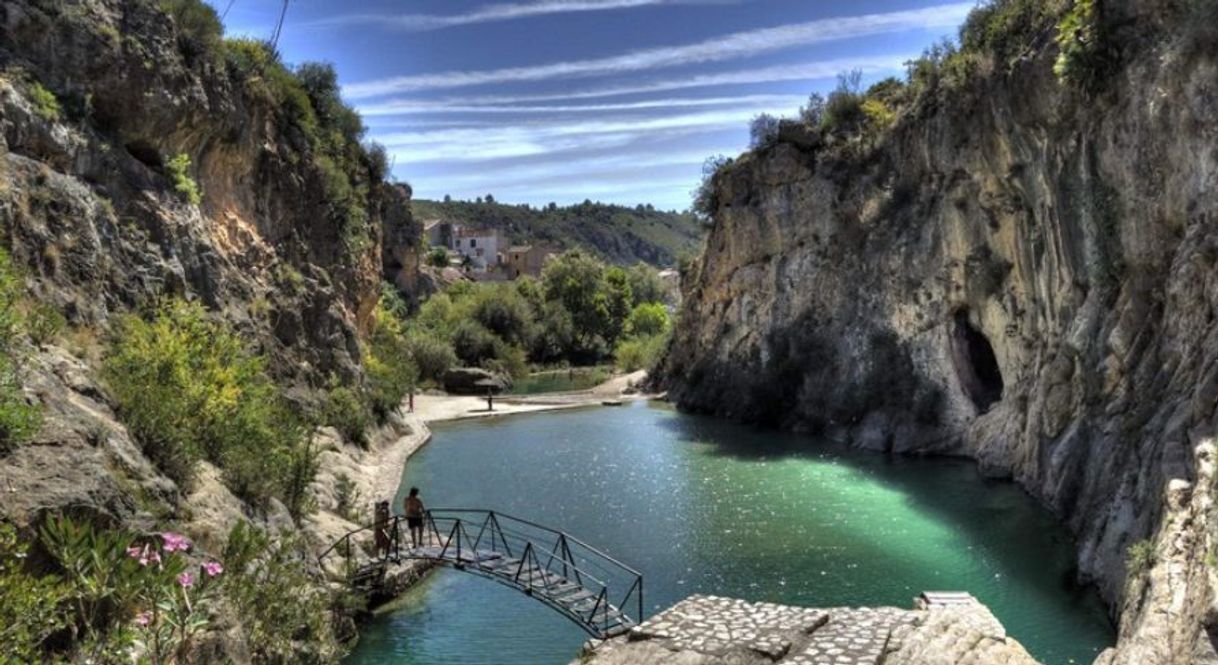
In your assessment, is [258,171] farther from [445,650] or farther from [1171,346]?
[1171,346]

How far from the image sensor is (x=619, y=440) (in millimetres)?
38562

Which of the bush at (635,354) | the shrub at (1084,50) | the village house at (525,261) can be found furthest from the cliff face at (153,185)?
the village house at (525,261)

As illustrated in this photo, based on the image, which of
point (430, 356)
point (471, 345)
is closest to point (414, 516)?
point (430, 356)

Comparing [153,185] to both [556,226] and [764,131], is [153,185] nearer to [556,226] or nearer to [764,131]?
[764,131]

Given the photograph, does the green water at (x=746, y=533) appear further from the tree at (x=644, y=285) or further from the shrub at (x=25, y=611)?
the tree at (x=644, y=285)

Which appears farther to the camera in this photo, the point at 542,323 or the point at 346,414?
the point at 542,323

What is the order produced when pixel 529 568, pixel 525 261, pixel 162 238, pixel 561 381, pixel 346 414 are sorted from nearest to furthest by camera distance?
pixel 529 568
pixel 162 238
pixel 346 414
pixel 561 381
pixel 525 261

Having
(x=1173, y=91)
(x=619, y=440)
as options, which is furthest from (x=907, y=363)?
(x=1173, y=91)

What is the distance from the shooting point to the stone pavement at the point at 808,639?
35.9 feet

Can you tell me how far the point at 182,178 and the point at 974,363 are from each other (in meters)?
27.7

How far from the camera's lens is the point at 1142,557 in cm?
1302

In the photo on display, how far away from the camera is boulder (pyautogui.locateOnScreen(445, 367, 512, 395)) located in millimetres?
59219

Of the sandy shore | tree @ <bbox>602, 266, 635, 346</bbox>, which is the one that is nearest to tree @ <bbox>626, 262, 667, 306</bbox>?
tree @ <bbox>602, 266, 635, 346</bbox>

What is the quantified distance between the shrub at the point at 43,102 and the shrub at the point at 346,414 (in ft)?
38.0
